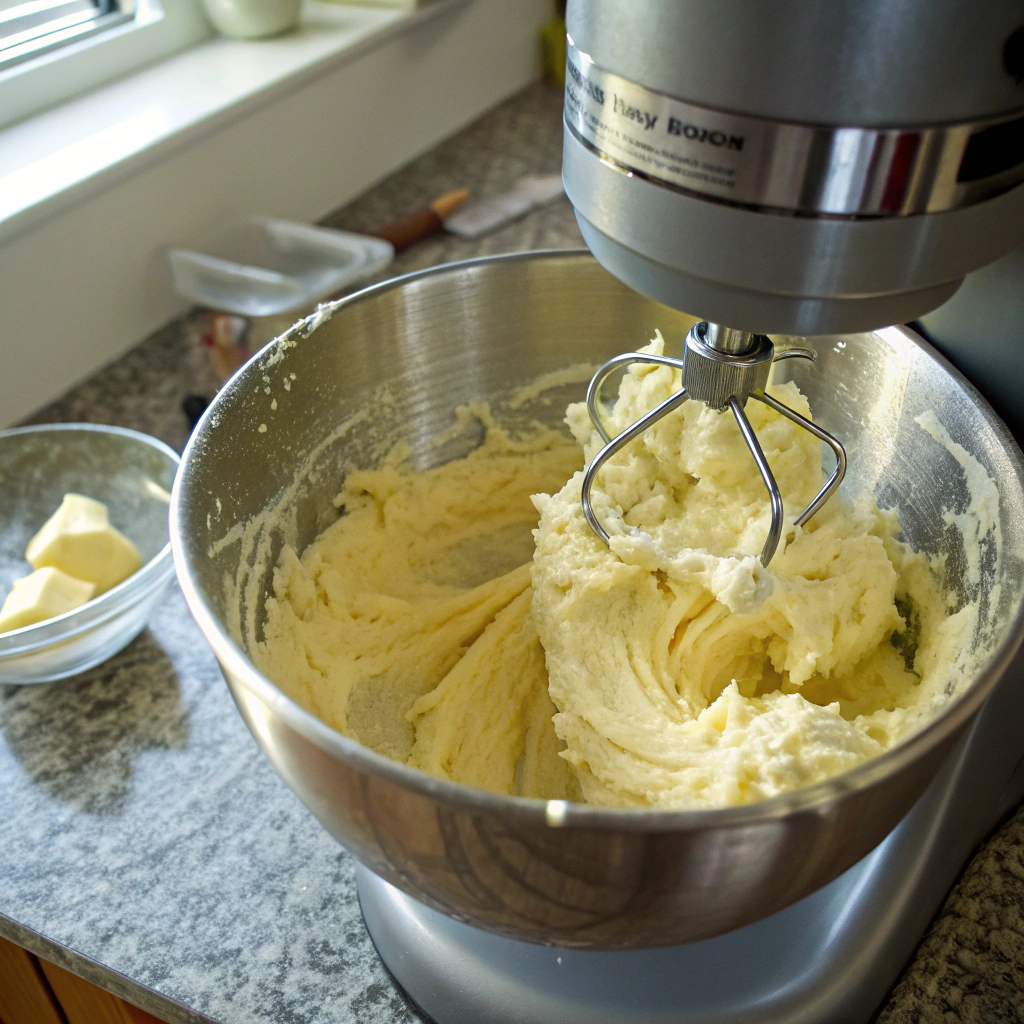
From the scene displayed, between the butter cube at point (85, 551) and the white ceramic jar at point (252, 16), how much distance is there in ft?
3.05

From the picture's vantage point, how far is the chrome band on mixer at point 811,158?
0.38m

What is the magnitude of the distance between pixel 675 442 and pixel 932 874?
15.6 inches

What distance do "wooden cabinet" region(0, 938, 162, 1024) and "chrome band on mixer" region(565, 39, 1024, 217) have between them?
0.77 meters

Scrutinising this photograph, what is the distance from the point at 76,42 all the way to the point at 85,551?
2.83 ft

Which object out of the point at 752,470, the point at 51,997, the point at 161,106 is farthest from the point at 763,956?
the point at 161,106

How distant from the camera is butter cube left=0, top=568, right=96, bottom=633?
88 cm

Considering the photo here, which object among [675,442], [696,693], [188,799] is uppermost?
[675,442]

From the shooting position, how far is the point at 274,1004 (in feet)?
2.20

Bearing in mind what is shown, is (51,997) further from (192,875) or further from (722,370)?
(722,370)

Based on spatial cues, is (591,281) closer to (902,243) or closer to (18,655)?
(902,243)

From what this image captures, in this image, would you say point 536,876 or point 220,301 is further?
point 220,301

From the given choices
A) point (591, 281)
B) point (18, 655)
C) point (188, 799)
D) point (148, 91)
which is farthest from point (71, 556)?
point (148, 91)

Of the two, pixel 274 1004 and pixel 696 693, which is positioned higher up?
pixel 696 693

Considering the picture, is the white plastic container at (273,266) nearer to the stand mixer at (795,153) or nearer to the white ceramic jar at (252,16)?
the white ceramic jar at (252,16)
